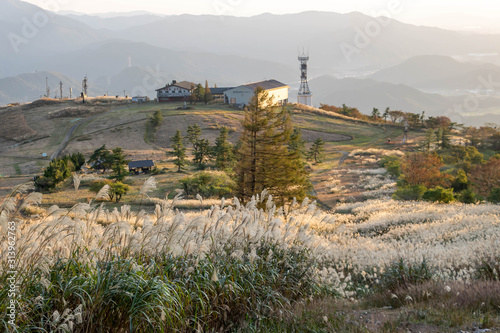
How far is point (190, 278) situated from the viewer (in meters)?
5.80

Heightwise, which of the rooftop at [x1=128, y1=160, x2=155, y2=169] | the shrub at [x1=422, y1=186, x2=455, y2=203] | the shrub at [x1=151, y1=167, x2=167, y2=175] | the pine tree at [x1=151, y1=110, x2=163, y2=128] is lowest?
the shrub at [x1=151, y1=167, x2=167, y2=175]

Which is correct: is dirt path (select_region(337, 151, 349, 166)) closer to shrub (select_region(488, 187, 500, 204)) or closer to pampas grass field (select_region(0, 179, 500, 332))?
shrub (select_region(488, 187, 500, 204))

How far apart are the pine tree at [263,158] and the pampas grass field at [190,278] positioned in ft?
55.3

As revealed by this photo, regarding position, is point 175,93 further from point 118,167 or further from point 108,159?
point 118,167

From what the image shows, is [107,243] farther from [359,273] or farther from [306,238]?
[359,273]

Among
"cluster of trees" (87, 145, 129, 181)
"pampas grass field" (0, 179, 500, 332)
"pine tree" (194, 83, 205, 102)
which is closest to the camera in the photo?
"pampas grass field" (0, 179, 500, 332)

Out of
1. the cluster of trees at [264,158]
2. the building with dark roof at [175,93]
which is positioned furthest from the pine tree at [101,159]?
the building with dark roof at [175,93]

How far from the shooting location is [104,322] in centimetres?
497

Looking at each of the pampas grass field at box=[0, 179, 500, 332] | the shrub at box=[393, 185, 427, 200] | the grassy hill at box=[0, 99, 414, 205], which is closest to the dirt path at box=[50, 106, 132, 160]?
the grassy hill at box=[0, 99, 414, 205]

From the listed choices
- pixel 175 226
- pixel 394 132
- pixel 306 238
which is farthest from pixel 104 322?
pixel 394 132

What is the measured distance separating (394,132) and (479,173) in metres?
66.1

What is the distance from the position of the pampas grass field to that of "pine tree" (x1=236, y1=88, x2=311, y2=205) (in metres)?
16.8

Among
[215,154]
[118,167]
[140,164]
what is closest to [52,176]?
[118,167]

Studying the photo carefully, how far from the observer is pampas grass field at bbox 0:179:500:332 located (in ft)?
15.9
